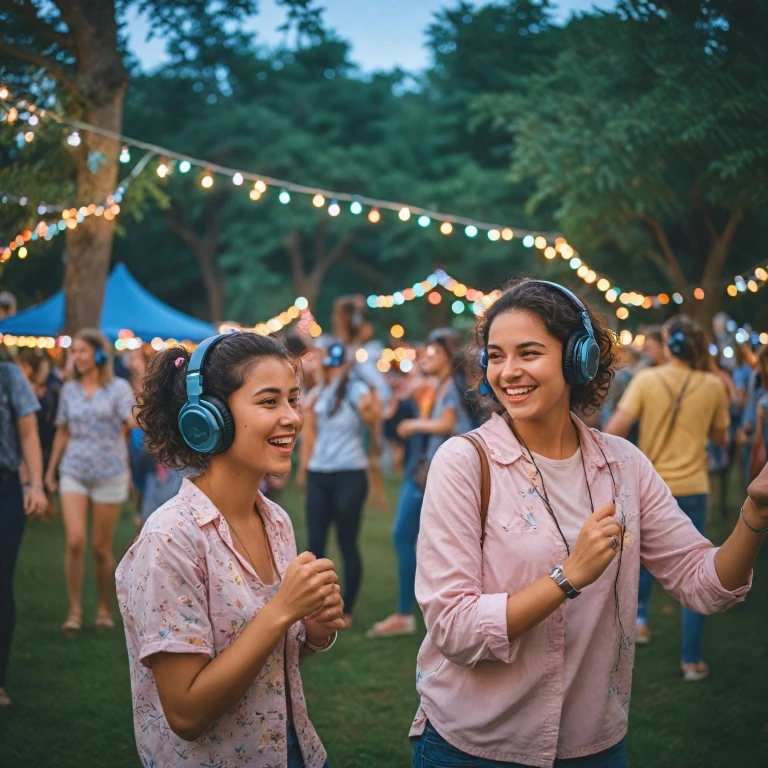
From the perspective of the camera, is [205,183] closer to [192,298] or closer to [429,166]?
[429,166]

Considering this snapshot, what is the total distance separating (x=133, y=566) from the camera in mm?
1967

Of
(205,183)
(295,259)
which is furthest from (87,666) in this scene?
(295,259)

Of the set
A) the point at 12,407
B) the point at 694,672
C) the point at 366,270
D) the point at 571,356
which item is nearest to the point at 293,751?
the point at 571,356

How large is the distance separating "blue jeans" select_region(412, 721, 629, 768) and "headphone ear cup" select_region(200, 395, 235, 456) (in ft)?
2.89

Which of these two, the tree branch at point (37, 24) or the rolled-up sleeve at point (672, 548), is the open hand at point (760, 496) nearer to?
the rolled-up sleeve at point (672, 548)

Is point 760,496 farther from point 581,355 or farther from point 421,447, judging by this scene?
point 421,447

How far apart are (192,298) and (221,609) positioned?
3192 cm

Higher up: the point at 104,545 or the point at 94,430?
Answer: the point at 94,430

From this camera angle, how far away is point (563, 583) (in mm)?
1889

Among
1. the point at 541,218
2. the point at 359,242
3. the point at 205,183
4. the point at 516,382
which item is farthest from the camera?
the point at 359,242

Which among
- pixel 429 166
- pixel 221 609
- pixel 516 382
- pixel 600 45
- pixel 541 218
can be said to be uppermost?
pixel 429 166

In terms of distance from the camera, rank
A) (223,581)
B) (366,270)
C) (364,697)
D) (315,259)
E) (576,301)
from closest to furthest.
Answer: (223,581), (576,301), (364,697), (315,259), (366,270)

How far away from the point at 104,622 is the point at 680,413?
4249 mm

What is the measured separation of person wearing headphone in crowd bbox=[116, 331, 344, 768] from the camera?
1.85m
